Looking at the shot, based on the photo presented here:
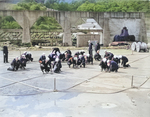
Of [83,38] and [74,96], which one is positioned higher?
[83,38]

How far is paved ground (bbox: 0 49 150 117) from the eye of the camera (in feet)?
23.4

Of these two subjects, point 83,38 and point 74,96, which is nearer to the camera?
point 74,96

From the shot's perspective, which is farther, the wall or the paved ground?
the wall

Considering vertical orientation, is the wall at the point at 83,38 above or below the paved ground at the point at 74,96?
above

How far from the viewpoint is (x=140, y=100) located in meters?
8.34

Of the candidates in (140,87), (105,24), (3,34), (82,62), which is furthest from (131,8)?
(140,87)

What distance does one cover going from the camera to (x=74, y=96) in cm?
882

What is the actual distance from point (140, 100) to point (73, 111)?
281 centimetres

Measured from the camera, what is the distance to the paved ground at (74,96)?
7121 mm

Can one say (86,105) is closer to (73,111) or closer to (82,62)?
(73,111)

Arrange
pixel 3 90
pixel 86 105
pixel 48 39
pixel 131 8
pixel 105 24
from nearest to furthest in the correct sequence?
pixel 86 105
pixel 3 90
pixel 105 24
pixel 48 39
pixel 131 8

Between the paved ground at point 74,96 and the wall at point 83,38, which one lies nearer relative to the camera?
the paved ground at point 74,96

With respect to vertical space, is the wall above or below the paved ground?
above

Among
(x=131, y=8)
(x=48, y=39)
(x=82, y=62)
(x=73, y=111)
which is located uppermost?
(x=131, y=8)
